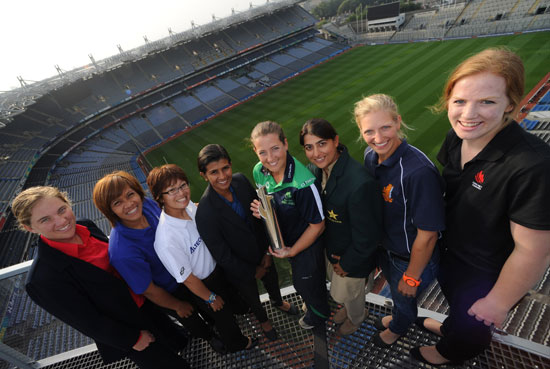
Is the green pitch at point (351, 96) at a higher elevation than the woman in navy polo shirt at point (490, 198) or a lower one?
lower

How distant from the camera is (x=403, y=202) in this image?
2.22 m

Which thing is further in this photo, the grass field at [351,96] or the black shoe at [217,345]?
the grass field at [351,96]

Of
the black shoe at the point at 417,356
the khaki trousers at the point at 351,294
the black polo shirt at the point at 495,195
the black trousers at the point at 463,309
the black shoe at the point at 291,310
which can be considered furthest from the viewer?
the black shoe at the point at 291,310

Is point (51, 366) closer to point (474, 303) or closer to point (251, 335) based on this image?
point (251, 335)

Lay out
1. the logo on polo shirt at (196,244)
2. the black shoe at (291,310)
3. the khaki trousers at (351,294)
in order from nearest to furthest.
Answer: the logo on polo shirt at (196,244), the khaki trousers at (351,294), the black shoe at (291,310)

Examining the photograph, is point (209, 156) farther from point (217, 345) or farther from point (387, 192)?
point (217, 345)

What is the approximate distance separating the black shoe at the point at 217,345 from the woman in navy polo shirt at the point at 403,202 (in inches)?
81.0

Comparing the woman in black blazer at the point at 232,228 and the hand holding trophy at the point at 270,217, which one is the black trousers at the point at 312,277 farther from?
the woman in black blazer at the point at 232,228

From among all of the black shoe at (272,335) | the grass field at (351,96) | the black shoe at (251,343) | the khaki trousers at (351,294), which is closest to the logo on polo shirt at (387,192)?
the khaki trousers at (351,294)

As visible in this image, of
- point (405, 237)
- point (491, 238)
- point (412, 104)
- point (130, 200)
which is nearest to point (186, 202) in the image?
point (130, 200)

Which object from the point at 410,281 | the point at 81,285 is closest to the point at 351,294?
the point at 410,281

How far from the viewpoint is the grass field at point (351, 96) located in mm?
14906

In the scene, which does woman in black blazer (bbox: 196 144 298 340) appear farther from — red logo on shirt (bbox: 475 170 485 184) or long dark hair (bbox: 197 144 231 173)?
red logo on shirt (bbox: 475 170 485 184)

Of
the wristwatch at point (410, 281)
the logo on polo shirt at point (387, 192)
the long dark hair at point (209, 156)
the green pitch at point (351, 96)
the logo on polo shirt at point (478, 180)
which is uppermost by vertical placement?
the long dark hair at point (209, 156)
